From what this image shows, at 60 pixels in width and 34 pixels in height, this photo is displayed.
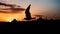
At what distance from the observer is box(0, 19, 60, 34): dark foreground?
3826 millimetres

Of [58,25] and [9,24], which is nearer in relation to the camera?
[9,24]

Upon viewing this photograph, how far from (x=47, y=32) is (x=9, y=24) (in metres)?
0.89

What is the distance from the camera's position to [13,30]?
3.81m

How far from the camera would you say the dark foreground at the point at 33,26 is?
151 inches

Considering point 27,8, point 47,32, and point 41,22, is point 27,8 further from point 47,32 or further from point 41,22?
point 47,32

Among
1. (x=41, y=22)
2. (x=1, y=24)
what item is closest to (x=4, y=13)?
(x=1, y=24)

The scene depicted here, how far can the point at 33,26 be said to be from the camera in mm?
3945

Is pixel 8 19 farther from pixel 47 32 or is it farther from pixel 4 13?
pixel 47 32

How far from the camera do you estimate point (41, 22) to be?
4.09 m

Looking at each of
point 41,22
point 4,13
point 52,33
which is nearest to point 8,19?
point 4,13

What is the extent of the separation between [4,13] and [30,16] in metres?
0.64

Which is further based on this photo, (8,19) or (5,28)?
(8,19)

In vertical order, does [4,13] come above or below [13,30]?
above

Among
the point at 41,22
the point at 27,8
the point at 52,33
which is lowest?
the point at 52,33
